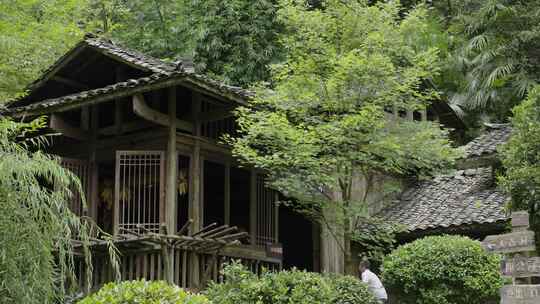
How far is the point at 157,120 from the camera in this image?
13.1 m

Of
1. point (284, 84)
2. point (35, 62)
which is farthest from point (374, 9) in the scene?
point (35, 62)

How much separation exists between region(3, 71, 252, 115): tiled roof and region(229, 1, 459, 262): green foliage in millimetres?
534

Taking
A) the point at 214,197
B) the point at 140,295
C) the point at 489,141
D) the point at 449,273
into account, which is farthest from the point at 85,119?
the point at 489,141

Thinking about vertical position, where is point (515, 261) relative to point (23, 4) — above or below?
below

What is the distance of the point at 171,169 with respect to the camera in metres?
13.1

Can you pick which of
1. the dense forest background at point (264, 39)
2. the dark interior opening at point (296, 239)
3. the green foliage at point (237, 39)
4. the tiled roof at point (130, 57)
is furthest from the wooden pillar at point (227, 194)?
the green foliage at point (237, 39)

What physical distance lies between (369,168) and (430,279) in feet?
7.15

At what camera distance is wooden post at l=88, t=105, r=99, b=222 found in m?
14.1

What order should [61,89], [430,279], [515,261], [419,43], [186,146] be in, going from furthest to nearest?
[419,43], [61,89], [186,146], [430,279], [515,261]

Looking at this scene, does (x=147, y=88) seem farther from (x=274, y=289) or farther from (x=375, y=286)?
(x=375, y=286)

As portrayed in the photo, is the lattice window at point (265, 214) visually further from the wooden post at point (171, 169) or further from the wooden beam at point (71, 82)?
the wooden beam at point (71, 82)

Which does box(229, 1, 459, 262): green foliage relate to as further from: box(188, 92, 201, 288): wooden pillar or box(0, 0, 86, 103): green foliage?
box(0, 0, 86, 103): green foliage

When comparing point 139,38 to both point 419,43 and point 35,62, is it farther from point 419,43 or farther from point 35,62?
point 419,43

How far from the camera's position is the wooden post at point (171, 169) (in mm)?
12961
